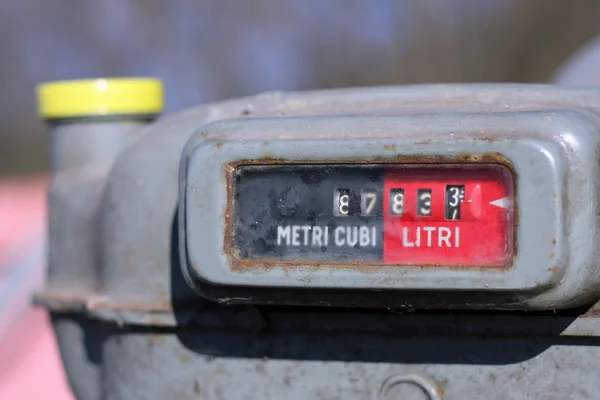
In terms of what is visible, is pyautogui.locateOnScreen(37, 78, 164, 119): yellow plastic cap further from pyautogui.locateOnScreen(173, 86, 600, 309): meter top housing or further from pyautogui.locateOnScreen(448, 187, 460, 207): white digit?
pyautogui.locateOnScreen(448, 187, 460, 207): white digit

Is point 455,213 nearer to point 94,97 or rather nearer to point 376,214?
point 376,214

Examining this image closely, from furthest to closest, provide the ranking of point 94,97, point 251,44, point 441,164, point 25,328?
point 251,44, point 25,328, point 94,97, point 441,164

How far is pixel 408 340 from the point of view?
2.71 ft

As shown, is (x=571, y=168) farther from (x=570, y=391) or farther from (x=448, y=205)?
(x=570, y=391)

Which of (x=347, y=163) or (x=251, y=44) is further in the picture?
(x=251, y=44)

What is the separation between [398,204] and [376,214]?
0.07ft

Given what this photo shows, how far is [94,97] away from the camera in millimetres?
1052

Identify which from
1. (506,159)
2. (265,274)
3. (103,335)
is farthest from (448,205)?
(103,335)

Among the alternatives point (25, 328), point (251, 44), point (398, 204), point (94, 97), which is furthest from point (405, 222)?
point (251, 44)

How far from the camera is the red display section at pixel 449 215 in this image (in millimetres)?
714

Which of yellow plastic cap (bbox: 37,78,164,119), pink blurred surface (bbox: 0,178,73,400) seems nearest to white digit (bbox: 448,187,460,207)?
yellow plastic cap (bbox: 37,78,164,119)

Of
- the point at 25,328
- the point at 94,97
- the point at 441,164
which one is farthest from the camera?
the point at 25,328

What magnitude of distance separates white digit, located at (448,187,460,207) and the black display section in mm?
60

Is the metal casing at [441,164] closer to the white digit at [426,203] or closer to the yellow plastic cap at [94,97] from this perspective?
the white digit at [426,203]
